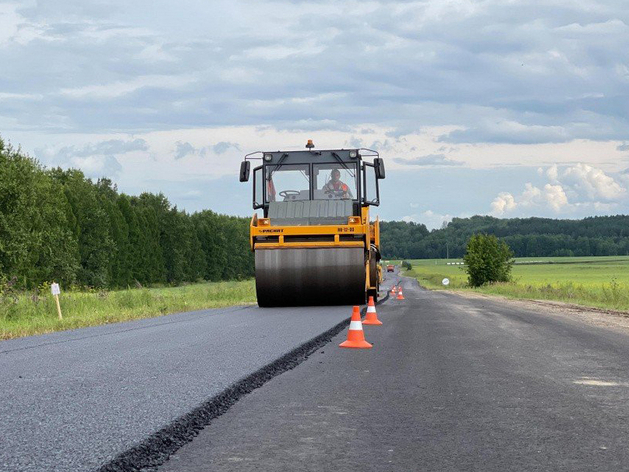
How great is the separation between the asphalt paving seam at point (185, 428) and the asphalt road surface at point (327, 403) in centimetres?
6

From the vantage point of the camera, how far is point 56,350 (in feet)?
36.2

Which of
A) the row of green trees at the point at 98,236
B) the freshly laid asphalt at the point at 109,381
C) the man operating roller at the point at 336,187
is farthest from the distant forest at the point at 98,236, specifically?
the freshly laid asphalt at the point at 109,381

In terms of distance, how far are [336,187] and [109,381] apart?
1394cm

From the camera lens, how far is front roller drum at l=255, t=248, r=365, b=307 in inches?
803

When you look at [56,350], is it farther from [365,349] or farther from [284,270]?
[284,270]

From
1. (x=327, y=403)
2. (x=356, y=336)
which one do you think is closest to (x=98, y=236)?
(x=356, y=336)

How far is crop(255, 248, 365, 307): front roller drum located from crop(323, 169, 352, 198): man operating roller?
1702mm

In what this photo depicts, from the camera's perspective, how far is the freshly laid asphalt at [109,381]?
5223 mm

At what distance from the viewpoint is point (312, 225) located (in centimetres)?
2078

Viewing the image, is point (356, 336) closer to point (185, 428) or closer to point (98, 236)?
point (185, 428)

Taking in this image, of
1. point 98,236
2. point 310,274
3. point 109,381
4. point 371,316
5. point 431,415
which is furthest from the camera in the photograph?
point 98,236

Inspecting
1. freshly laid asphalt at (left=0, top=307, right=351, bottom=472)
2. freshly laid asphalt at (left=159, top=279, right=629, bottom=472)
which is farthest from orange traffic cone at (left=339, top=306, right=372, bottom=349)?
freshly laid asphalt at (left=0, top=307, right=351, bottom=472)

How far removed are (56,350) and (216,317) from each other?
279 inches

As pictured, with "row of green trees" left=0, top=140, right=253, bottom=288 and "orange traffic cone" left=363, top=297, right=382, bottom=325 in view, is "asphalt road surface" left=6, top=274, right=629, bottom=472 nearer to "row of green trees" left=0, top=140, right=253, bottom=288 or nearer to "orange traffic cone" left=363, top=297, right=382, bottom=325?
"orange traffic cone" left=363, top=297, right=382, bottom=325
